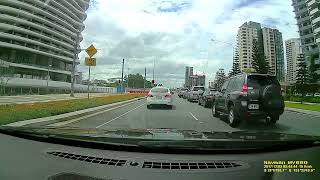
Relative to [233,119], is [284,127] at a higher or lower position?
lower

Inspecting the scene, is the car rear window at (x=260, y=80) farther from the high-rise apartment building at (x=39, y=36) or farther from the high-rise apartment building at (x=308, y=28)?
the high-rise apartment building at (x=308, y=28)

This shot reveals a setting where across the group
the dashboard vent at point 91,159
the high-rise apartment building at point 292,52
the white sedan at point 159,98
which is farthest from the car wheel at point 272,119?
the high-rise apartment building at point 292,52

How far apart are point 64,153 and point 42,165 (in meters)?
0.39

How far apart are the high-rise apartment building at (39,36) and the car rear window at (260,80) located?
207ft

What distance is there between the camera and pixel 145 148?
181 inches

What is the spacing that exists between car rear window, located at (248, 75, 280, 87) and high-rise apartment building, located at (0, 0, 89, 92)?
207 feet

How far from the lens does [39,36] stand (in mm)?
98438

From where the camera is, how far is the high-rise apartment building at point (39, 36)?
8882cm

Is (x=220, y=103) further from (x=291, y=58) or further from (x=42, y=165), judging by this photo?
(x=291, y=58)

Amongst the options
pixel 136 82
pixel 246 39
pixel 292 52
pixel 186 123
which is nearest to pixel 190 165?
pixel 186 123

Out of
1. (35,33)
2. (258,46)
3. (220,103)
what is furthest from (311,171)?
(35,33)

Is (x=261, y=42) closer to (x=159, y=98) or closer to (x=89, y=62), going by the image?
(x=159, y=98)

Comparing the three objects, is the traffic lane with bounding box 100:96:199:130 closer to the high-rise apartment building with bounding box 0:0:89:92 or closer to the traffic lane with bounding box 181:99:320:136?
the traffic lane with bounding box 181:99:320:136

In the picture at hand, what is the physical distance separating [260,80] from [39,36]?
91.5 m
